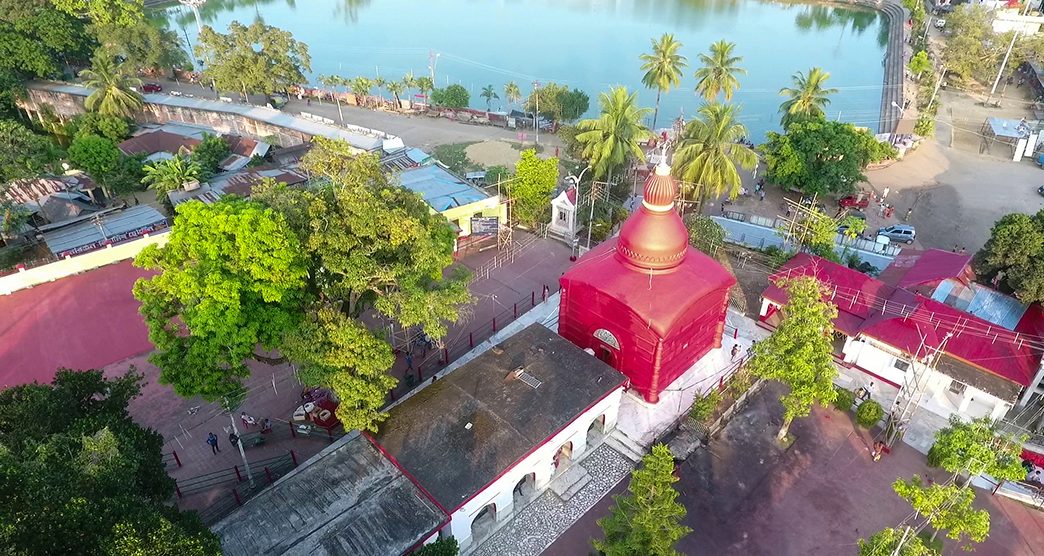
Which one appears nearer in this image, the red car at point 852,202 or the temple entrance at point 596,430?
the temple entrance at point 596,430

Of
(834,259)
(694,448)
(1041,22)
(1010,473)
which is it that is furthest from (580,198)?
(1041,22)

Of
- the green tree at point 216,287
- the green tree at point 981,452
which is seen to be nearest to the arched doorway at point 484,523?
the green tree at point 216,287

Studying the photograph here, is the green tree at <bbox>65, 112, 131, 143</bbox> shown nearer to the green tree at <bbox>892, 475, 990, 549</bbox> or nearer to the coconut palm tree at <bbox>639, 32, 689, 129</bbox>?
the coconut palm tree at <bbox>639, 32, 689, 129</bbox>

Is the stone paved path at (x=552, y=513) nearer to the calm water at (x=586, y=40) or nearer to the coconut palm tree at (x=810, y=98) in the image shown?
the coconut palm tree at (x=810, y=98)

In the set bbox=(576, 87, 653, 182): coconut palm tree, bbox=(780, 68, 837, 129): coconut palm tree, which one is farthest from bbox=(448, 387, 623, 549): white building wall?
bbox=(780, 68, 837, 129): coconut palm tree

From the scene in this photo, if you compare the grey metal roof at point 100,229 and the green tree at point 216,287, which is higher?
the green tree at point 216,287

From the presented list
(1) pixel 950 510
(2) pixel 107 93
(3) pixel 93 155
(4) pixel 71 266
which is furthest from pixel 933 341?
(2) pixel 107 93

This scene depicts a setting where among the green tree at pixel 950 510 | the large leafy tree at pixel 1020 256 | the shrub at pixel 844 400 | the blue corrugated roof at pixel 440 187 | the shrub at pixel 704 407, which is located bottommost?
the shrub at pixel 844 400
